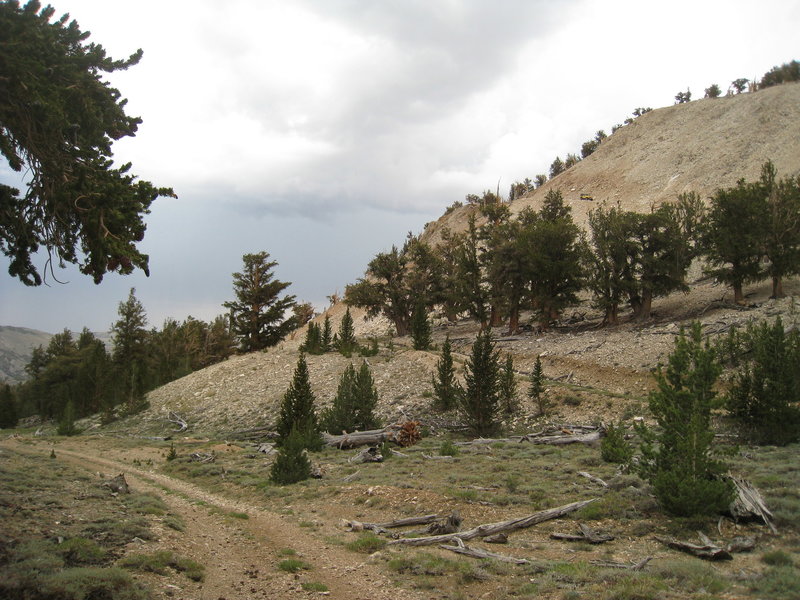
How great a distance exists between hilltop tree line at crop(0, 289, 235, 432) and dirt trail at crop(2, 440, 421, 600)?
1247 inches

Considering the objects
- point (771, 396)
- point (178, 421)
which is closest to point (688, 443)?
point (771, 396)

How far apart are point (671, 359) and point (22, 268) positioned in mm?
14112

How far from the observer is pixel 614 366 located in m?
31.9

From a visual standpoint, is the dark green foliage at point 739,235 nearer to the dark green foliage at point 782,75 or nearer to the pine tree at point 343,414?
the pine tree at point 343,414

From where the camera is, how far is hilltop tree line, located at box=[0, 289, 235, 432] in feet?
157

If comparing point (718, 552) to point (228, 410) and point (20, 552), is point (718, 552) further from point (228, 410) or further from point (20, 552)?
point (228, 410)

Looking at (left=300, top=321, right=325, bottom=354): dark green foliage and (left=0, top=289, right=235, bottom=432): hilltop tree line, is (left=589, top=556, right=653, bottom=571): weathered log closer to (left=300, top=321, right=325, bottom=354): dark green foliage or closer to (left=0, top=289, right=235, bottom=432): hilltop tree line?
(left=300, top=321, right=325, bottom=354): dark green foliage

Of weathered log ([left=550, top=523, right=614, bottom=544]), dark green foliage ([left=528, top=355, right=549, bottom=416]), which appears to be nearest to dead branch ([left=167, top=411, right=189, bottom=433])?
dark green foliage ([left=528, top=355, right=549, bottom=416])

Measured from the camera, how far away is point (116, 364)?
2224 inches

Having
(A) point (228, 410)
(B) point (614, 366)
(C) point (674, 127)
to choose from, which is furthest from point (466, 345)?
(C) point (674, 127)

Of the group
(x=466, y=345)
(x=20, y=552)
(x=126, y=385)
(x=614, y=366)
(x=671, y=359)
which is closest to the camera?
(x=20, y=552)

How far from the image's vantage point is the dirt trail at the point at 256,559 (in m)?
8.11

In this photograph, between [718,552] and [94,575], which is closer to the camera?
[94,575]

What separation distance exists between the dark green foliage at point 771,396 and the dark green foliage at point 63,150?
66.2 ft
